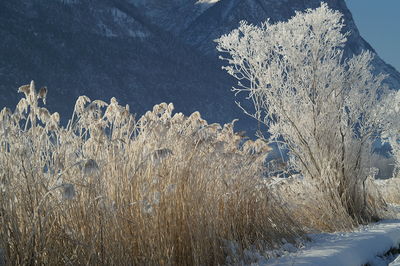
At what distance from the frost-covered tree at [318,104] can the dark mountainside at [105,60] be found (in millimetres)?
45026

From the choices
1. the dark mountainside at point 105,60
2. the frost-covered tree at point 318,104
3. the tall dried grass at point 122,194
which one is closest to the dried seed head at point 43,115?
the tall dried grass at point 122,194

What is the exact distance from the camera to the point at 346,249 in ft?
11.7

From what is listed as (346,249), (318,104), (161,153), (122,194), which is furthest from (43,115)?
(318,104)

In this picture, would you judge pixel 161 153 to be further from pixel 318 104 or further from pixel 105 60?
pixel 105 60

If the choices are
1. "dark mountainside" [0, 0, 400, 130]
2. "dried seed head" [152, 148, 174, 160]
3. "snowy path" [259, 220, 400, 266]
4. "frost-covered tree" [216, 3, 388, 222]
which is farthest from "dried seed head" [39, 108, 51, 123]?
"dark mountainside" [0, 0, 400, 130]

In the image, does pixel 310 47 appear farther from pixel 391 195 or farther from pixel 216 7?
pixel 216 7

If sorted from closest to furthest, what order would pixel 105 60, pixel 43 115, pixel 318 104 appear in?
pixel 43 115, pixel 318 104, pixel 105 60

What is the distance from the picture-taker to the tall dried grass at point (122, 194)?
2186 mm

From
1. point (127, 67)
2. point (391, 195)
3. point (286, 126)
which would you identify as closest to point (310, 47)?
point (286, 126)

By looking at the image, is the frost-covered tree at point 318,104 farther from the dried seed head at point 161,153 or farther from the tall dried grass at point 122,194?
the dried seed head at point 161,153

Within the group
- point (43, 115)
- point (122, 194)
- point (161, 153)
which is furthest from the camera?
point (122, 194)

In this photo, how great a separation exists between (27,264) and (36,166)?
46 centimetres

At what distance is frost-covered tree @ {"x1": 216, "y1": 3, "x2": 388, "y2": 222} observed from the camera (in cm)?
570

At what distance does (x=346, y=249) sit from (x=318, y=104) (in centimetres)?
278
